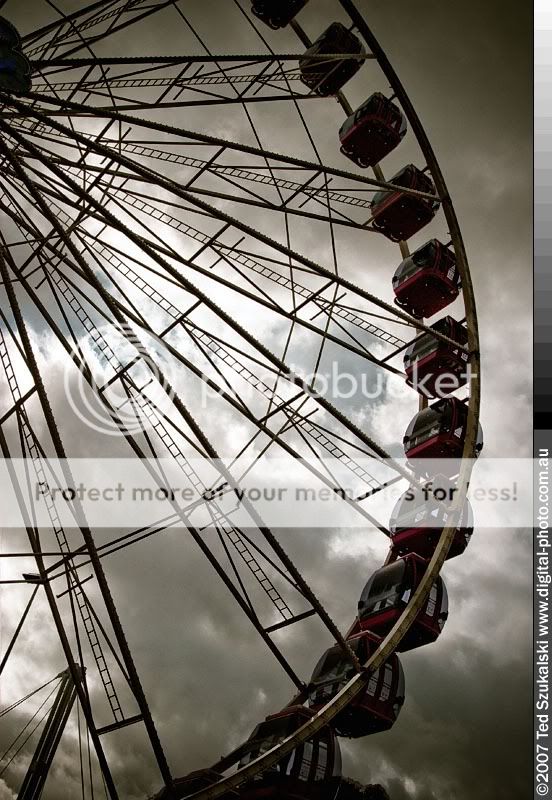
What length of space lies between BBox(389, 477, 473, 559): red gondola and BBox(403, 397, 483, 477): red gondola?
43 cm

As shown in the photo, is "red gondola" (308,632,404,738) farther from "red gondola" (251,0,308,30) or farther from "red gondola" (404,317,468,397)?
"red gondola" (251,0,308,30)

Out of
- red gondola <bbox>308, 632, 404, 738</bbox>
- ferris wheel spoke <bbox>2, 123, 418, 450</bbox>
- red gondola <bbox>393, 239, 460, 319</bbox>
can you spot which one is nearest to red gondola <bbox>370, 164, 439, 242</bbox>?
red gondola <bbox>393, 239, 460, 319</bbox>

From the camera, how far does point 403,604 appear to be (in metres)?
14.1

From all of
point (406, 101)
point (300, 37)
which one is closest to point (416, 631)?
point (406, 101)

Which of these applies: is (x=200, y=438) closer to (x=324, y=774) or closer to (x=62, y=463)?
(x=62, y=463)

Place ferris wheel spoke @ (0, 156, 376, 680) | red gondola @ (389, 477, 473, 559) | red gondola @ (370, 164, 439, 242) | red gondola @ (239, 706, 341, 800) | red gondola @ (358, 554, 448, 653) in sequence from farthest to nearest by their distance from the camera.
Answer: red gondola @ (370, 164, 439, 242)
red gondola @ (389, 477, 473, 559)
red gondola @ (358, 554, 448, 653)
red gondola @ (239, 706, 341, 800)
ferris wheel spoke @ (0, 156, 376, 680)

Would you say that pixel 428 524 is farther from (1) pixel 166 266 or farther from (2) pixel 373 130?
(2) pixel 373 130

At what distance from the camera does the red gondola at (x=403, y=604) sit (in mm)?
14148

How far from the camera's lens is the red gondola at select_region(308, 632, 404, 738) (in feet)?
42.3

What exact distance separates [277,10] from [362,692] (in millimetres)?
13686

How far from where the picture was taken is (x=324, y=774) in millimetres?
12508

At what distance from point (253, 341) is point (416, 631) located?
235 inches

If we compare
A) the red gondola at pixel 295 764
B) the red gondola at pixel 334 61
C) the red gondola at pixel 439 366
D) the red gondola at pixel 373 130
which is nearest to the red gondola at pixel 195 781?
the red gondola at pixel 295 764

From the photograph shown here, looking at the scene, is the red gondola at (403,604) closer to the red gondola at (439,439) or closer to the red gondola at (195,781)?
the red gondola at (439,439)
